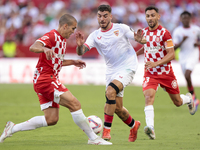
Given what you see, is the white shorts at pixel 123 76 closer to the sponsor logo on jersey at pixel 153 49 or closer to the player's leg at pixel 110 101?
the player's leg at pixel 110 101

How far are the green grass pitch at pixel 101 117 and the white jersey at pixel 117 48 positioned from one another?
140 cm

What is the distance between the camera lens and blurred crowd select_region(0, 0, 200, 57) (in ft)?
66.8

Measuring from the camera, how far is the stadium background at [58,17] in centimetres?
1681

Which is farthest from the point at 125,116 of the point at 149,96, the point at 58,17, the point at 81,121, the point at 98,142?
the point at 58,17

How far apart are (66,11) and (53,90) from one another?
1663cm

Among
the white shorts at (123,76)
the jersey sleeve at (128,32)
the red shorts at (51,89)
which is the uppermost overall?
the jersey sleeve at (128,32)

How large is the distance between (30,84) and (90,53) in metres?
3.68

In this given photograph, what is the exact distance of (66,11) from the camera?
21.7 metres

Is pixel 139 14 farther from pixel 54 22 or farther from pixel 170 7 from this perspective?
pixel 54 22


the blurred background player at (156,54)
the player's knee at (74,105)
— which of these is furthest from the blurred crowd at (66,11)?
the player's knee at (74,105)

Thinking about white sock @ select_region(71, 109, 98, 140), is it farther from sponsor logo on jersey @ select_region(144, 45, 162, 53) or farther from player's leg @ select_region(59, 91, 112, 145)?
sponsor logo on jersey @ select_region(144, 45, 162, 53)

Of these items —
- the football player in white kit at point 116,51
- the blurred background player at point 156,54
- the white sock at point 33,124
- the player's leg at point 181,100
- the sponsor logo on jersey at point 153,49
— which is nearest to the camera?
the white sock at point 33,124

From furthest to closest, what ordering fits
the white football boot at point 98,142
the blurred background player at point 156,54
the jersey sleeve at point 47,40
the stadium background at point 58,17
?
the stadium background at point 58,17, the blurred background player at point 156,54, the white football boot at point 98,142, the jersey sleeve at point 47,40

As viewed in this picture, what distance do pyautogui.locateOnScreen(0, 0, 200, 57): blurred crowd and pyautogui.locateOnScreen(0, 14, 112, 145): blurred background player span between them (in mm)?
A: 13636
